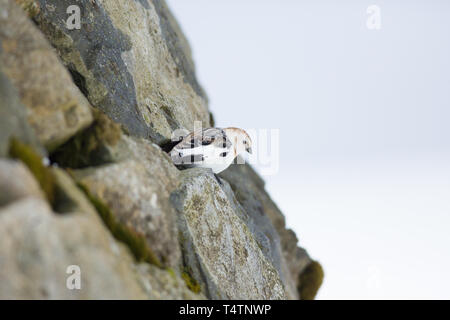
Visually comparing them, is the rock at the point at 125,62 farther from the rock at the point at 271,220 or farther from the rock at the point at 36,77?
the rock at the point at 36,77

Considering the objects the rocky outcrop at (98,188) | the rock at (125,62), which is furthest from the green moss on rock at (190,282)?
the rock at (125,62)

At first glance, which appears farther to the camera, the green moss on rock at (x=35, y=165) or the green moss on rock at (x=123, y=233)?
the green moss on rock at (x=123, y=233)

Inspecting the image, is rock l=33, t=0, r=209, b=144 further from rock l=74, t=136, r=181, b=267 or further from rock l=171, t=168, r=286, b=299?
rock l=74, t=136, r=181, b=267

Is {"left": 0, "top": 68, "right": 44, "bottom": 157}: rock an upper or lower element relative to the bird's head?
upper

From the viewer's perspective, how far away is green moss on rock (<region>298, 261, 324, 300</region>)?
121ft

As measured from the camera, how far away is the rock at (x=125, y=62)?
1773cm

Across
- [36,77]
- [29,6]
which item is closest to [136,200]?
[36,77]

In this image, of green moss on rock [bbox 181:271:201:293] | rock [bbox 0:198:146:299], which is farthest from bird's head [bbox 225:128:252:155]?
rock [bbox 0:198:146:299]

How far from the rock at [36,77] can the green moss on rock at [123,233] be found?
154cm

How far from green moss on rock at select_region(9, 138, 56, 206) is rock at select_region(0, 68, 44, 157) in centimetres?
15

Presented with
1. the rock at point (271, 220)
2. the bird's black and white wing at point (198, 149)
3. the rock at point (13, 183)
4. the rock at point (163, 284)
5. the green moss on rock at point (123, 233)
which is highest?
the rock at point (13, 183)
